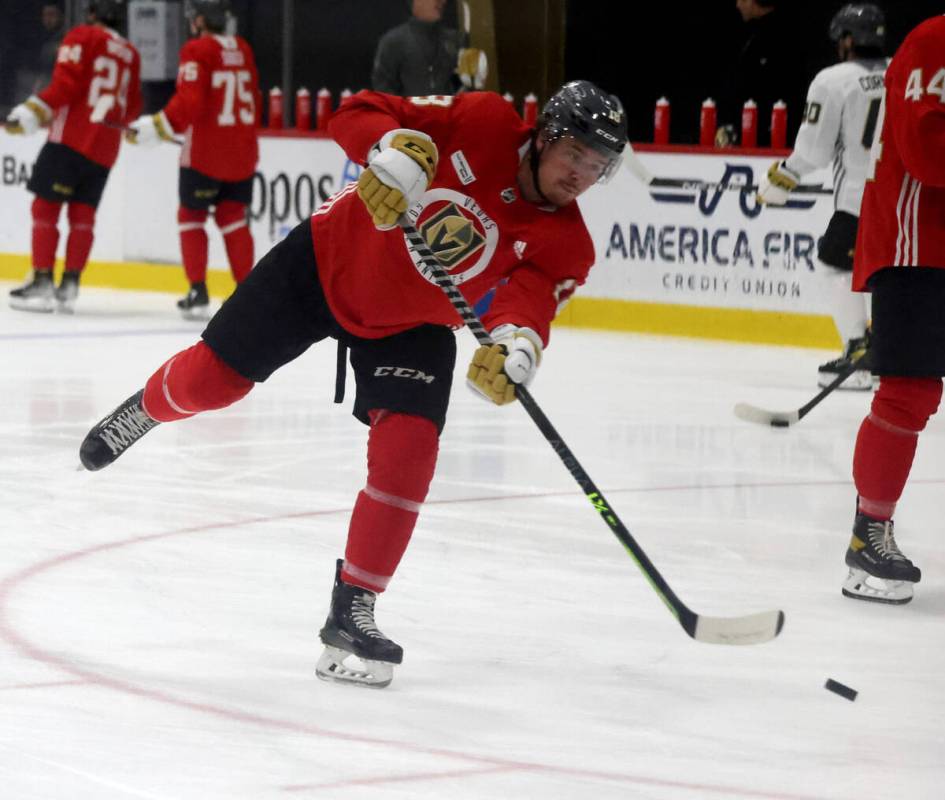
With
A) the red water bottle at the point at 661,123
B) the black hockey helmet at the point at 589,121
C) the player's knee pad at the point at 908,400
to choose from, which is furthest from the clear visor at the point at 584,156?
the red water bottle at the point at 661,123

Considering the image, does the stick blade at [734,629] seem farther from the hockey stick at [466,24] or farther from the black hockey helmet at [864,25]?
the hockey stick at [466,24]

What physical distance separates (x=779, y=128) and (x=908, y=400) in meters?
4.74

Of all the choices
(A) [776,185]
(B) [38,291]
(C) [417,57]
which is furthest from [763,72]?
(B) [38,291]

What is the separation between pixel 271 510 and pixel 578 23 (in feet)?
20.2

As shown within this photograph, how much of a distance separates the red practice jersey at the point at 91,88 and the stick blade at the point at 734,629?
6040 millimetres

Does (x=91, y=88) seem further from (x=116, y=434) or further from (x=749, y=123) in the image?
(x=116, y=434)

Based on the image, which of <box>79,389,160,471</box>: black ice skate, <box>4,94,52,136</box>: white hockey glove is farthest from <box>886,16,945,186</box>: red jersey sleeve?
<box>4,94,52,136</box>: white hockey glove

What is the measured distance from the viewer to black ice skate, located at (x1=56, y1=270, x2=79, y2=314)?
8320mm

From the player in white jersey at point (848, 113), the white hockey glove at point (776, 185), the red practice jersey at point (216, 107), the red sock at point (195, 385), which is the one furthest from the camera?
the red practice jersey at point (216, 107)

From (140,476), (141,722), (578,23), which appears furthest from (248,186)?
(141,722)

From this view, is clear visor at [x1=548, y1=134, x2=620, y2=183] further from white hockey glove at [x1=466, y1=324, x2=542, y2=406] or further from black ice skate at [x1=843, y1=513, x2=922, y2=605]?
black ice skate at [x1=843, y1=513, x2=922, y2=605]

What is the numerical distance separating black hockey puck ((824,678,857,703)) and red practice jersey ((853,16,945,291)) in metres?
0.91

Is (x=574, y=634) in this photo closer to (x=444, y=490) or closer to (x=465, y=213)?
(x=465, y=213)

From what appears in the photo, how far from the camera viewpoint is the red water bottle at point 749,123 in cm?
786
